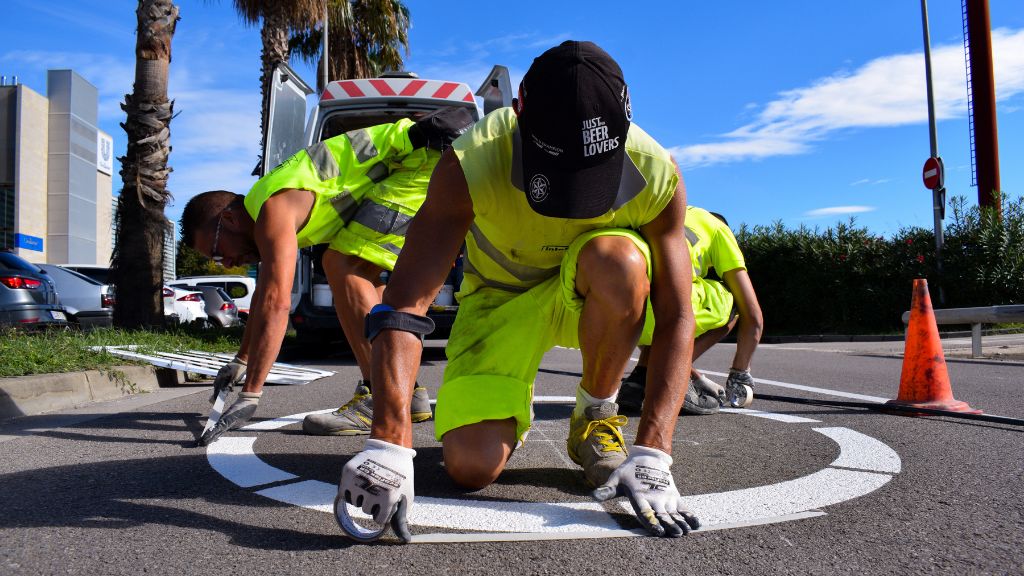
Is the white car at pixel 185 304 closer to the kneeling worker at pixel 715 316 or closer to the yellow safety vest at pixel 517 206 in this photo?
the kneeling worker at pixel 715 316

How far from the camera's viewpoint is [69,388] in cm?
466

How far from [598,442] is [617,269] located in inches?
22.5

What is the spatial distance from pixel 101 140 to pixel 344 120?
138 ft

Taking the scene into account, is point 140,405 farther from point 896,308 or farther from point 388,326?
point 896,308

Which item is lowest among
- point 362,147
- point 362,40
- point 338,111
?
point 362,147

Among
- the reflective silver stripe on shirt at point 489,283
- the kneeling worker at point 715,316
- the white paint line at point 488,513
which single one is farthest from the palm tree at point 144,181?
the white paint line at point 488,513

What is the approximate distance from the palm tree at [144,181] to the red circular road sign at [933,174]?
1377cm

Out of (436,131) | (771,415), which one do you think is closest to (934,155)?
(771,415)

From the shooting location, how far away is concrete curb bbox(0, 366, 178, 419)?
13.9 ft

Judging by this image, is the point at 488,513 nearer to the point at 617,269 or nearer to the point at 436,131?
the point at 617,269

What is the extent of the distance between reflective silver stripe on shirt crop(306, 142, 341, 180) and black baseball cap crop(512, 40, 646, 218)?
1.94 meters

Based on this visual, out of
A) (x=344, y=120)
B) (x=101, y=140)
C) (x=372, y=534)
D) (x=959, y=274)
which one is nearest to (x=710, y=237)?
(x=372, y=534)

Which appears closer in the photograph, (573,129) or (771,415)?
(573,129)

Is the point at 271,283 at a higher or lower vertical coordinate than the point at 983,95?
lower
